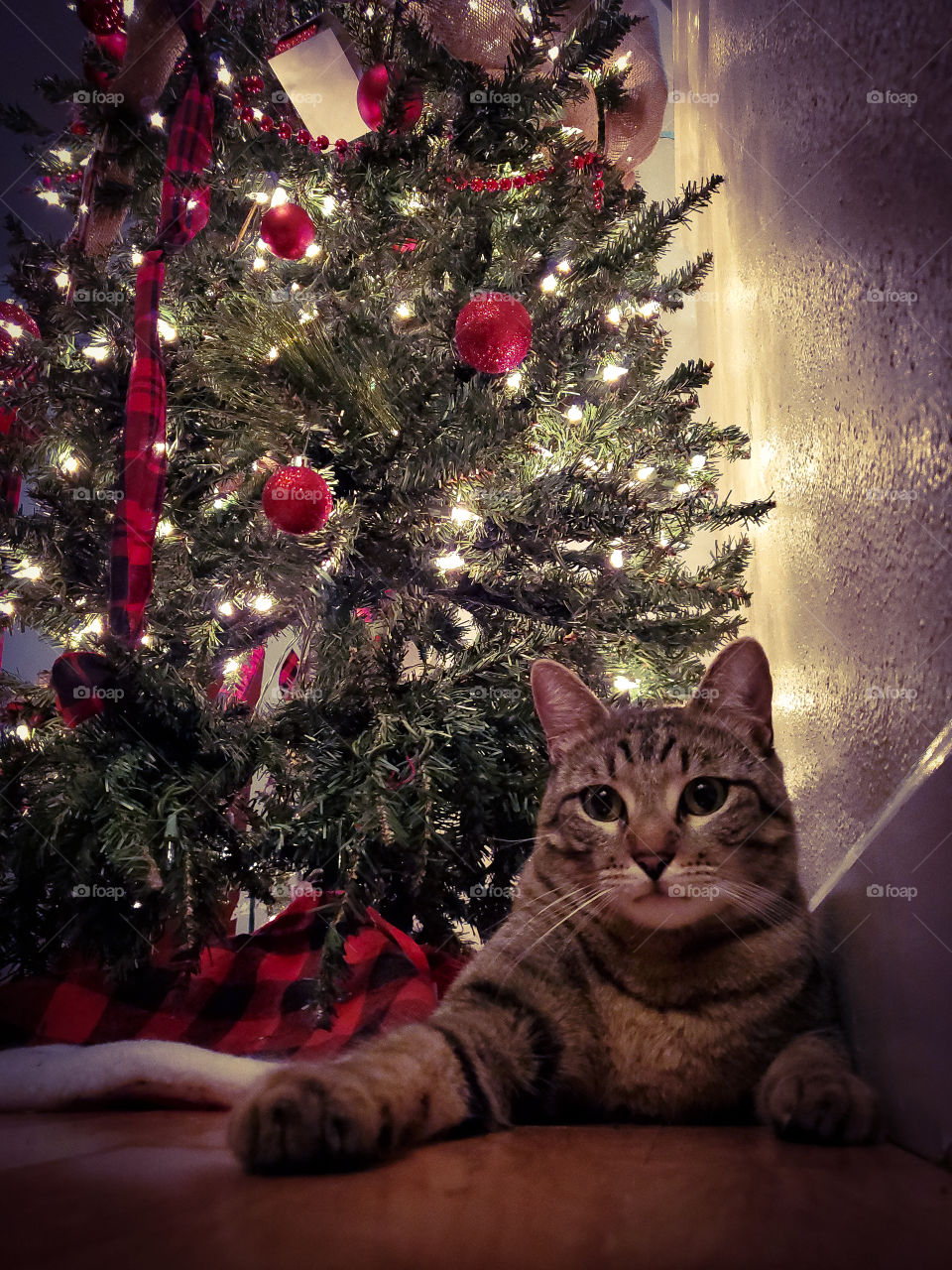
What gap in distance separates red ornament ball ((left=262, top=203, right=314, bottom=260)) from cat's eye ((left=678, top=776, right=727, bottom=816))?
94 cm

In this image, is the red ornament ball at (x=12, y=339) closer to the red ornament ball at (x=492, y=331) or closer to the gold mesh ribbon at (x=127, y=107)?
the gold mesh ribbon at (x=127, y=107)

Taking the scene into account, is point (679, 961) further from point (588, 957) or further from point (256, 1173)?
point (256, 1173)

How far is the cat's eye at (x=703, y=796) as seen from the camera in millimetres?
667

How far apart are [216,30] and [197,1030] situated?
61.2 inches

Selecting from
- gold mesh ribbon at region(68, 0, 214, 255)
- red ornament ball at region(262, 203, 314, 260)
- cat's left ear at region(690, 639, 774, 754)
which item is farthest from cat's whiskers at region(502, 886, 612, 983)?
gold mesh ribbon at region(68, 0, 214, 255)

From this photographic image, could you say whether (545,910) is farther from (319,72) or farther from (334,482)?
(319,72)

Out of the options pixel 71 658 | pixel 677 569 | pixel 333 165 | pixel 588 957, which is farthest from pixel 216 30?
pixel 588 957

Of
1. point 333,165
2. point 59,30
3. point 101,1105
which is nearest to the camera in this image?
point 101,1105

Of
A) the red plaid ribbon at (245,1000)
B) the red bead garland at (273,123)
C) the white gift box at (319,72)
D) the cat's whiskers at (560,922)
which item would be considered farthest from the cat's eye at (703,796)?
the white gift box at (319,72)

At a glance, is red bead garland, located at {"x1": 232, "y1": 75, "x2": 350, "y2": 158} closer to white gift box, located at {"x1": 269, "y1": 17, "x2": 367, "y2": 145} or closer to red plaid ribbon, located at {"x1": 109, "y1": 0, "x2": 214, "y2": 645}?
white gift box, located at {"x1": 269, "y1": 17, "x2": 367, "y2": 145}

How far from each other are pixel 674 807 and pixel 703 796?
0.03 m

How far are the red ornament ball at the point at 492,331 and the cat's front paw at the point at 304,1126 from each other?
815mm

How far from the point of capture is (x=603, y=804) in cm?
71

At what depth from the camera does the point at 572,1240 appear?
0.36 meters
